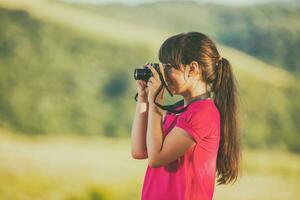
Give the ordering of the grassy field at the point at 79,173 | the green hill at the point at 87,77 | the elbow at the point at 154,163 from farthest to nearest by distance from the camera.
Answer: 1. the green hill at the point at 87,77
2. the grassy field at the point at 79,173
3. the elbow at the point at 154,163

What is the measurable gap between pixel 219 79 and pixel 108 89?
2.89 m

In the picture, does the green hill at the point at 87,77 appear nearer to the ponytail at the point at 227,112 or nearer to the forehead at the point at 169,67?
the ponytail at the point at 227,112

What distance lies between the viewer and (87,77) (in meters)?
4.71

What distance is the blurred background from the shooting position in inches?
178

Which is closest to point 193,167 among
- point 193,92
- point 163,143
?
point 163,143

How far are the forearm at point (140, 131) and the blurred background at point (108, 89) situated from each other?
2644mm

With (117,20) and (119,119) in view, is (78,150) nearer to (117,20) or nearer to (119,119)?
(119,119)

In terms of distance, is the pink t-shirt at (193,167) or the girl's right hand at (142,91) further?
the girl's right hand at (142,91)

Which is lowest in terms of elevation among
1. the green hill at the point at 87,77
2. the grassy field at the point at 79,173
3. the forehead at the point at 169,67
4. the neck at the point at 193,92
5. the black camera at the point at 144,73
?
the grassy field at the point at 79,173

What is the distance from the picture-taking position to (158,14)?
4.89 metres

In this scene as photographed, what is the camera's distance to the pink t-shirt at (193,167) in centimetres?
176

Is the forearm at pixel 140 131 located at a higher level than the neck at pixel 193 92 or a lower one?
lower

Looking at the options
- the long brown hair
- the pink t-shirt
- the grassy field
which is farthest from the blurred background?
the pink t-shirt

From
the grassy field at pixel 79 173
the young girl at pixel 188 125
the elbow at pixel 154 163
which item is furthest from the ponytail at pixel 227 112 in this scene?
the grassy field at pixel 79 173
